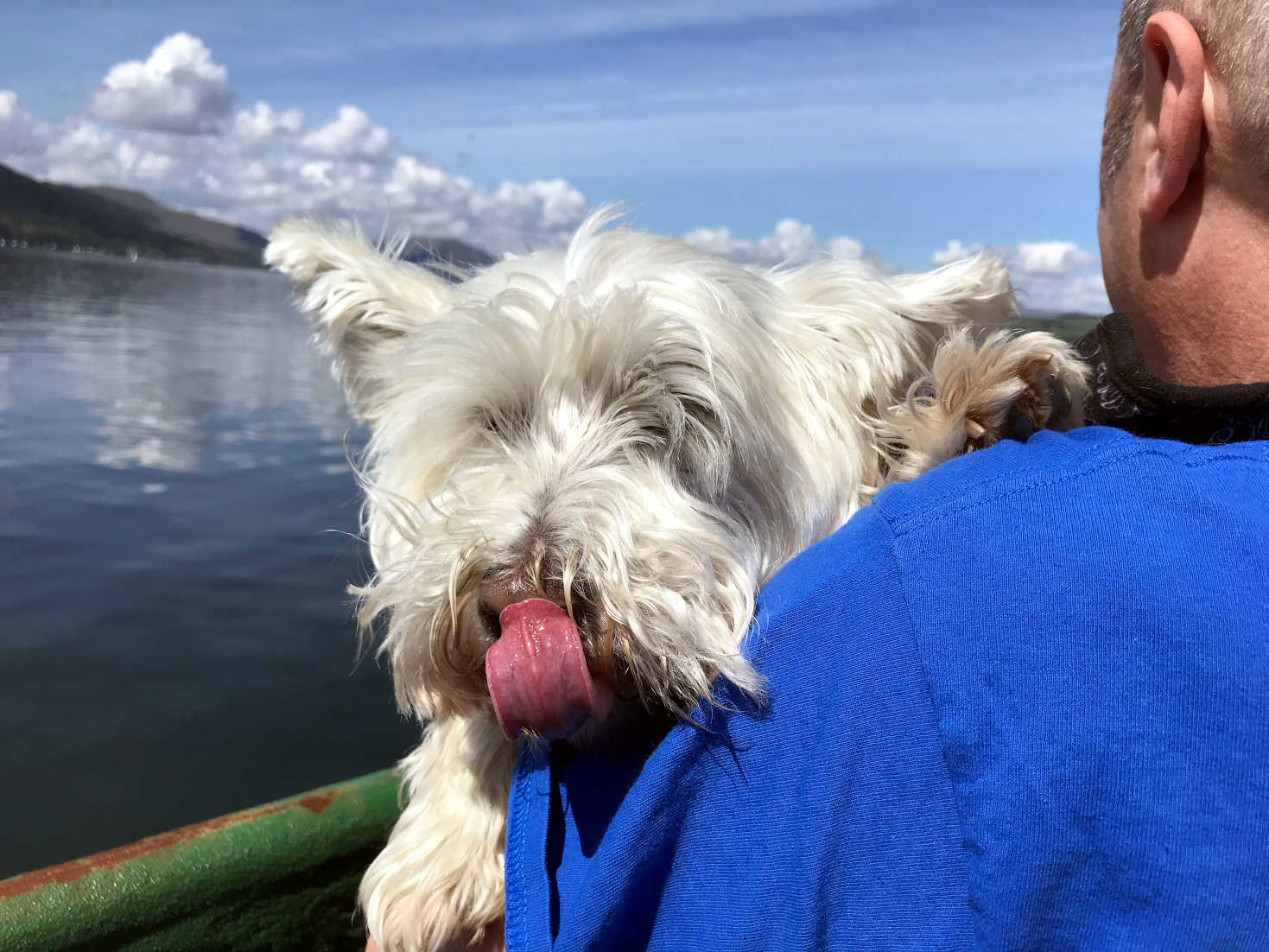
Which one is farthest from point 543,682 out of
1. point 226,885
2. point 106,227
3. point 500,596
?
point 106,227

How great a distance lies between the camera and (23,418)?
12797 millimetres

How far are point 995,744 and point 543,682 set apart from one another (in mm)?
754

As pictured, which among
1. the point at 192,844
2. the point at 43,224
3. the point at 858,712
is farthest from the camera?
the point at 43,224

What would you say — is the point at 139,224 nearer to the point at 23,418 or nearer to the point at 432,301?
the point at 23,418

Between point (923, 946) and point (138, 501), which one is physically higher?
point (923, 946)

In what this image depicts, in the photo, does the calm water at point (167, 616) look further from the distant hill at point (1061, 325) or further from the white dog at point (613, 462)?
the distant hill at point (1061, 325)

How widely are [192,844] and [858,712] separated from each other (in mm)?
2661

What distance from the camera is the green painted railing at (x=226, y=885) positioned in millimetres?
2811

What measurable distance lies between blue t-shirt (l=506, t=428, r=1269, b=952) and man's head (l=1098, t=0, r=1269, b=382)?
0.50 meters

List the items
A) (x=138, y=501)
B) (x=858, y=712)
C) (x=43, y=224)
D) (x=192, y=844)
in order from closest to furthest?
(x=858, y=712) < (x=192, y=844) < (x=138, y=501) < (x=43, y=224)

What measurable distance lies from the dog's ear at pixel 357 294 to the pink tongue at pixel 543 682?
3.82 feet

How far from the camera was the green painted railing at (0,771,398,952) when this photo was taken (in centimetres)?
281

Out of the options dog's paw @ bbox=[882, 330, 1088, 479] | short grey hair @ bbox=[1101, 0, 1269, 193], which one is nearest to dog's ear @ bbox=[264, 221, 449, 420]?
dog's paw @ bbox=[882, 330, 1088, 479]

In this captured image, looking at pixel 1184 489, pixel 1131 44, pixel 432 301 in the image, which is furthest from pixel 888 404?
pixel 432 301
